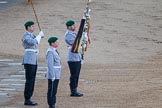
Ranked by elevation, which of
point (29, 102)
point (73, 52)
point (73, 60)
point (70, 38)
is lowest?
point (29, 102)

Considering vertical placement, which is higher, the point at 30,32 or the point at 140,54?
the point at 30,32

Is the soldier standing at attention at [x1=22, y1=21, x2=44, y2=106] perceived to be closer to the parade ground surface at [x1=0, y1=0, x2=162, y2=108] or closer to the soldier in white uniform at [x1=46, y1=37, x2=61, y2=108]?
the parade ground surface at [x1=0, y1=0, x2=162, y2=108]

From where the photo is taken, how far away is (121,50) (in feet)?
75.1

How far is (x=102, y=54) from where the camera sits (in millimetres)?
22219

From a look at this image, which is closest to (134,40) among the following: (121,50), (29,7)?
(121,50)

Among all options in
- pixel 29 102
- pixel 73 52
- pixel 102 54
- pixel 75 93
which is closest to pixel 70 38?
pixel 73 52

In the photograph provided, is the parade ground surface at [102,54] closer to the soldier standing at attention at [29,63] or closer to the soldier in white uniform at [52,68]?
the soldier standing at attention at [29,63]

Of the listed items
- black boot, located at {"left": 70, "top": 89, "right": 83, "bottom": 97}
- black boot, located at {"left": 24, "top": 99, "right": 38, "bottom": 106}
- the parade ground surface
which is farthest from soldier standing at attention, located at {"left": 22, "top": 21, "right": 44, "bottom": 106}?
black boot, located at {"left": 70, "top": 89, "right": 83, "bottom": 97}

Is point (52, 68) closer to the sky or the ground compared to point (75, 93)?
closer to the sky

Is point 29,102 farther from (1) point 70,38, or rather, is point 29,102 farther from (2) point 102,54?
(2) point 102,54

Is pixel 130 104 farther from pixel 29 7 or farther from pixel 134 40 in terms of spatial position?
pixel 29 7

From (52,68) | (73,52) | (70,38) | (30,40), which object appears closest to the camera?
(52,68)

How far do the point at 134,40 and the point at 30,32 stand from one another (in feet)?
33.7

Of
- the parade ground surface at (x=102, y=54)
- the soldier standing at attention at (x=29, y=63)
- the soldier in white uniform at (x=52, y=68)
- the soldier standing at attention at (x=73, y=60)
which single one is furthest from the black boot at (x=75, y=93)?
the soldier in white uniform at (x=52, y=68)
